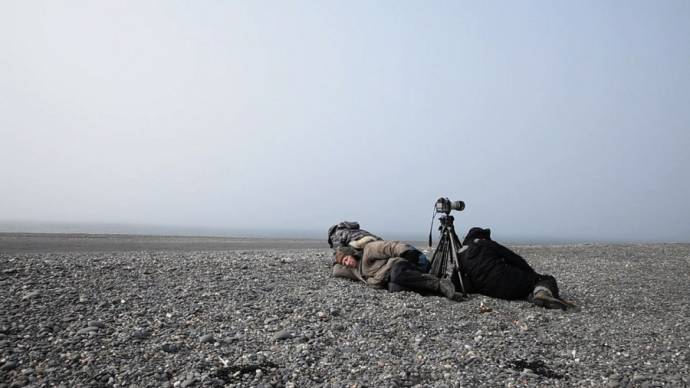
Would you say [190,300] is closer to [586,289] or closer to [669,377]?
[669,377]

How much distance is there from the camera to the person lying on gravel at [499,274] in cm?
781

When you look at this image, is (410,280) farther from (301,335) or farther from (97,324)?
(97,324)

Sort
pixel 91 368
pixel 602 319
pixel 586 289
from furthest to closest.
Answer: pixel 586 289 < pixel 602 319 < pixel 91 368

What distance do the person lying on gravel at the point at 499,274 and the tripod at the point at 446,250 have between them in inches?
6.5

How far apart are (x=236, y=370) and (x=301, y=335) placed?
1.20 m

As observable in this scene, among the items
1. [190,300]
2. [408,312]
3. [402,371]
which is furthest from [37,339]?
[408,312]

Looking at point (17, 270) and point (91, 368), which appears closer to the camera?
point (91, 368)

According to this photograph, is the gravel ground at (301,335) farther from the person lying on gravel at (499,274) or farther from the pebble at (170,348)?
the person lying on gravel at (499,274)

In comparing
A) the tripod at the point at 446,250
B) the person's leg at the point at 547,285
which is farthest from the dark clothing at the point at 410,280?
the person's leg at the point at 547,285

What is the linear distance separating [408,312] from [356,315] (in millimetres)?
825

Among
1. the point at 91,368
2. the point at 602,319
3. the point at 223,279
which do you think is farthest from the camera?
the point at 223,279

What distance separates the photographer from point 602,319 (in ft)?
22.4

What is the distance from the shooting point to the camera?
8555 millimetres

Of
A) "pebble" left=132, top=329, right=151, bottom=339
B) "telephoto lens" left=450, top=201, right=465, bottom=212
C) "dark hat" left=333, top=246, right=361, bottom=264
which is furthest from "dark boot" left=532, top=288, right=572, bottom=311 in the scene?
"pebble" left=132, top=329, right=151, bottom=339
